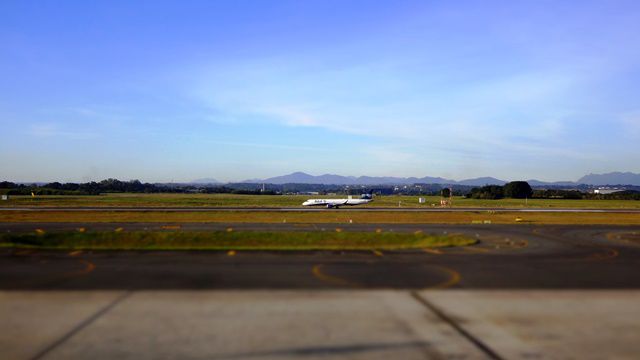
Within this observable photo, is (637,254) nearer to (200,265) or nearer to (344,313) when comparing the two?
(344,313)

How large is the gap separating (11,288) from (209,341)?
9985mm

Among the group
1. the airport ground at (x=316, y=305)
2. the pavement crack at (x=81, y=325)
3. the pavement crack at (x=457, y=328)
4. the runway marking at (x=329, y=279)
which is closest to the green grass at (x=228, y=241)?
the airport ground at (x=316, y=305)

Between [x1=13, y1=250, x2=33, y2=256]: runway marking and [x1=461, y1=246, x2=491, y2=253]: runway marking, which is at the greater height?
[x1=13, y1=250, x2=33, y2=256]: runway marking

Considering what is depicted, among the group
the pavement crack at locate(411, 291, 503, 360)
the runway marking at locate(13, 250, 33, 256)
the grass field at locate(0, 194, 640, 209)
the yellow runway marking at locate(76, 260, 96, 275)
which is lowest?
the pavement crack at locate(411, 291, 503, 360)

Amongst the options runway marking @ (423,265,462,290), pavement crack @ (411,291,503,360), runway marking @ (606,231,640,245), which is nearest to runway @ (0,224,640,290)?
runway marking @ (423,265,462,290)

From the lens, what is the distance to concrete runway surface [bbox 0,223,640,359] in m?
11.6

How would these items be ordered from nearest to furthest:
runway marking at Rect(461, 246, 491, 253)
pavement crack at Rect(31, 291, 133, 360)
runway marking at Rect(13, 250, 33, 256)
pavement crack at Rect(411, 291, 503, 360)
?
pavement crack at Rect(31, 291, 133, 360)
pavement crack at Rect(411, 291, 503, 360)
runway marking at Rect(13, 250, 33, 256)
runway marking at Rect(461, 246, 491, 253)

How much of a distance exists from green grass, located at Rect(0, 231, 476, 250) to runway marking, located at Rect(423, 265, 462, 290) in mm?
6999

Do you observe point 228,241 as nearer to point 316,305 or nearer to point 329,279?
point 329,279

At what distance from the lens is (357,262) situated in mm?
23797

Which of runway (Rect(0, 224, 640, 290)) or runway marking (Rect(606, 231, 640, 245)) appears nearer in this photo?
runway (Rect(0, 224, 640, 290))

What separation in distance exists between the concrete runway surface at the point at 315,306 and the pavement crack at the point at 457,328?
66 millimetres

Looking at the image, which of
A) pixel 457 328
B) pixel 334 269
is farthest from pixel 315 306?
pixel 334 269

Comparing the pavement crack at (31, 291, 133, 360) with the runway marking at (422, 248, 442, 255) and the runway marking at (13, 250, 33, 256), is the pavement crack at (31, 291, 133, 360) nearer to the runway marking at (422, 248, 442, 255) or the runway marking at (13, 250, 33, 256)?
the runway marking at (13, 250, 33, 256)
